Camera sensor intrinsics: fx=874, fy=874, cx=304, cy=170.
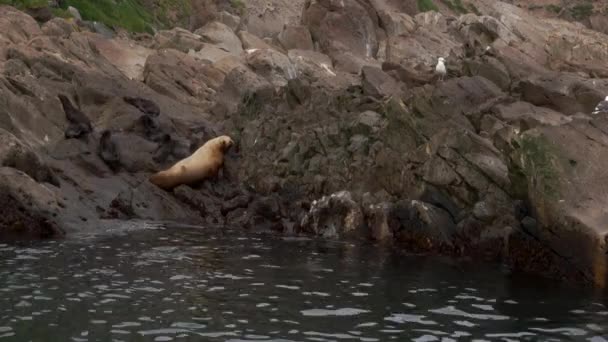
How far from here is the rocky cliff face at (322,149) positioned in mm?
21672

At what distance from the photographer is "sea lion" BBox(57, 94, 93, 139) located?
3044cm

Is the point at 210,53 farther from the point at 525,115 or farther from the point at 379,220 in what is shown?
the point at 379,220

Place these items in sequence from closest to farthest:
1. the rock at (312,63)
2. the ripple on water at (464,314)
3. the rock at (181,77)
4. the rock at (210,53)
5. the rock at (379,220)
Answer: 1. the ripple on water at (464,314)
2. the rock at (379,220)
3. the rock at (181,77)
4. the rock at (210,53)
5. the rock at (312,63)

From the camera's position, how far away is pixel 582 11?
90062 mm

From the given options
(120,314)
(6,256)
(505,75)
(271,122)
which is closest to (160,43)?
(271,122)

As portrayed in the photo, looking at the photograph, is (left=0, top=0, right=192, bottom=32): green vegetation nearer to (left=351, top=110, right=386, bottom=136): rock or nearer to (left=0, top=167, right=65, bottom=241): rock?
(left=351, top=110, right=386, bottom=136): rock

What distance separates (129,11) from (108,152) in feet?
112

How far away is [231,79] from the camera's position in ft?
136

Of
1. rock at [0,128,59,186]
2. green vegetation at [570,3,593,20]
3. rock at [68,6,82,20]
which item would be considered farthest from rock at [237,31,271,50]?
green vegetation at [570,3,593,20]

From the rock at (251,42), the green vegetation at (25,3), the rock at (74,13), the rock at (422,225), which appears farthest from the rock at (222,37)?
the rock at (422,225)

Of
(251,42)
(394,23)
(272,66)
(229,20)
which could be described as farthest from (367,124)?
(229,20)

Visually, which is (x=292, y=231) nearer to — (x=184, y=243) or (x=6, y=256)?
(x=184, y=243)

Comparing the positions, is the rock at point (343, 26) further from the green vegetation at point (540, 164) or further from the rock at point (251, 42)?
the green vegetation at point (540, 164)

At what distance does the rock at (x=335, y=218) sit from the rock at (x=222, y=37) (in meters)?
25.1
